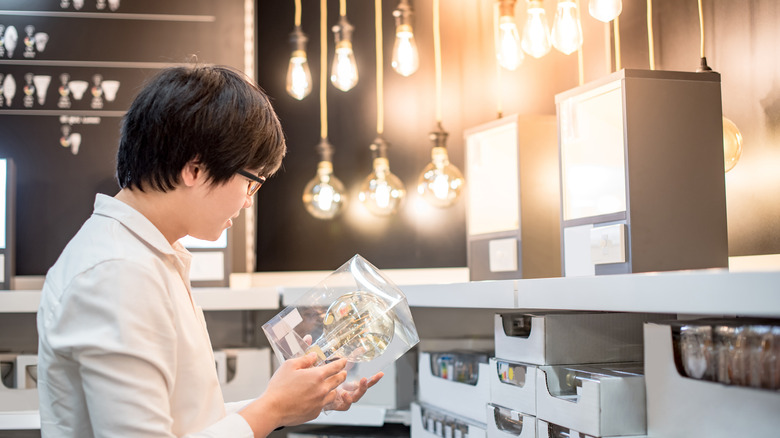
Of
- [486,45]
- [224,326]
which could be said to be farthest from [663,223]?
[224,326]

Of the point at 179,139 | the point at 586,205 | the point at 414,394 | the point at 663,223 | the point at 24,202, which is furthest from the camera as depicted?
the point at 24,202

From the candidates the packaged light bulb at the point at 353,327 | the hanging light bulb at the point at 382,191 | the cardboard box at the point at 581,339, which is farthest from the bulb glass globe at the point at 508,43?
the packaged light bulb at the point at 353,327

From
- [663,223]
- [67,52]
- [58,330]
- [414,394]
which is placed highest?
[67,52]

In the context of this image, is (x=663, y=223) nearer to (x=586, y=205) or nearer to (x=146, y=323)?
(x=586, y=205)

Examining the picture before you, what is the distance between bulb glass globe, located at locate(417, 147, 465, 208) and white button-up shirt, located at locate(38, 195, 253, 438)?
1411mm

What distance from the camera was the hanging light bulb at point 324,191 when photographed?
2.75 meters

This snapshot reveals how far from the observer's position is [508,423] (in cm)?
155

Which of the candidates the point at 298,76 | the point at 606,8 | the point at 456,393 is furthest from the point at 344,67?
the point at 456,393

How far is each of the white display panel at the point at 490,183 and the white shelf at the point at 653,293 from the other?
2.10 ft

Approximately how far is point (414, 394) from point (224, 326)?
85cm

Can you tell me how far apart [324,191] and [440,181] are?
45 centimetres

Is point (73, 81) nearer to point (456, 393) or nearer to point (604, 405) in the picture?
point (456, 393)

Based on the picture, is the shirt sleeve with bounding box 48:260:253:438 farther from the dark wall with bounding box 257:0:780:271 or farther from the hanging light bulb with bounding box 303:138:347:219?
the dark wall with bounding box 257:0:780:271

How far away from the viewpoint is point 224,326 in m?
2.91
